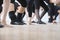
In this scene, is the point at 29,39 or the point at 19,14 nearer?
the point at 29,39

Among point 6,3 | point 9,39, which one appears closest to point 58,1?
point 9,39

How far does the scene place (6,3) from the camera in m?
2.51

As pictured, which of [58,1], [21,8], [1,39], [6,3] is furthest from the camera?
[21,8]

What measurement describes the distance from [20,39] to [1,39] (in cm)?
16

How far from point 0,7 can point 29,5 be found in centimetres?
56

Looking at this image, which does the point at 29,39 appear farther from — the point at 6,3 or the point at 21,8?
the point at 21,8

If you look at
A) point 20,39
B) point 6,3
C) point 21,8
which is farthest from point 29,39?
point 21,8

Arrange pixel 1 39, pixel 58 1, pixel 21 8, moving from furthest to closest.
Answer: pixel 21 8, pixel 1 39, pixel 58 1

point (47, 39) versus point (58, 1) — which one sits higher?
point (58, 1)

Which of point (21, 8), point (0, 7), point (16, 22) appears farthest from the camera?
point (16, 22)

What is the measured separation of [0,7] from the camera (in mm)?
3227

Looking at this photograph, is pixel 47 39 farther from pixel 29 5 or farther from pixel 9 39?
pixel 29 5

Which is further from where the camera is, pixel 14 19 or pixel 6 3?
pixel 14 19

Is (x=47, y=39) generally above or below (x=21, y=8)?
below
